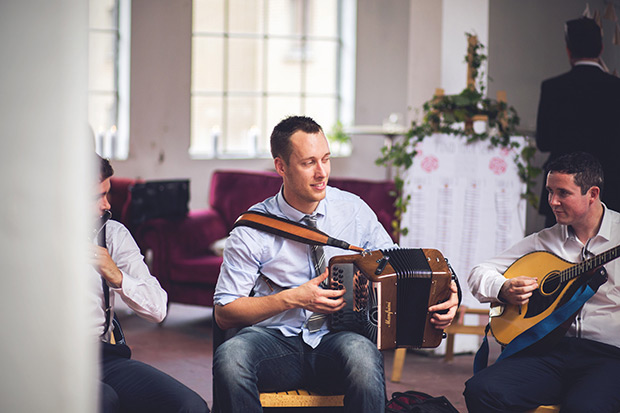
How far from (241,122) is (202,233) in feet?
9.03

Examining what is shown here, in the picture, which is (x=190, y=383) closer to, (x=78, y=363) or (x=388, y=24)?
(x=78, y=363)

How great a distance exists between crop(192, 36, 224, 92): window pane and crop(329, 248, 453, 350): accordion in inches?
206

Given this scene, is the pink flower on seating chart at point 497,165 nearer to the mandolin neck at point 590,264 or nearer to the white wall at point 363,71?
the white wall at point 363,71

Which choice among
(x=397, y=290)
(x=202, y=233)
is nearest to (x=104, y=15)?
(x=202, y=233)

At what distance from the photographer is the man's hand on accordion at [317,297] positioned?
2012 millimetres

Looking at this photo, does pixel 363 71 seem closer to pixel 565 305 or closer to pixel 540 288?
pixel 540 288

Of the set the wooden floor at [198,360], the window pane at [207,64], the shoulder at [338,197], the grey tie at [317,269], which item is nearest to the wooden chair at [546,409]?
the grey tie at [317,269]

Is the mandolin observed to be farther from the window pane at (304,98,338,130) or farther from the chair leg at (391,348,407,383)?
the window pane at (304,98,338,130)

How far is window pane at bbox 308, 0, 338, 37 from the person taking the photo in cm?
732

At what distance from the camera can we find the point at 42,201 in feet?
2.83

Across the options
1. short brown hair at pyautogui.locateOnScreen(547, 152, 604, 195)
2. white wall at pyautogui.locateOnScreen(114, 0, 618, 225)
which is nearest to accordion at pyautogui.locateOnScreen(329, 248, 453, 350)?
short brown hair at pyautogui.locateOnScreen(547, 152, 604, 195)

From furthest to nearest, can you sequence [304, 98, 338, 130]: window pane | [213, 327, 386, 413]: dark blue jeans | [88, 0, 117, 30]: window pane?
[304, 98, 338, 130]: window pane, [88, 0, 117, 30]: window pane, [213, 327, 386, 413]: dark blue jeans

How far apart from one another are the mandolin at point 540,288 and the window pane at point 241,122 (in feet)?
16.4

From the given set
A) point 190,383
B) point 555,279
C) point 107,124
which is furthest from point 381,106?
point 555,279
